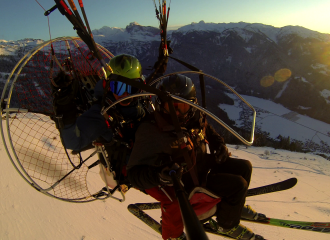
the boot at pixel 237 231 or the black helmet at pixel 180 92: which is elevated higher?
the black helmet at pixel 180 92

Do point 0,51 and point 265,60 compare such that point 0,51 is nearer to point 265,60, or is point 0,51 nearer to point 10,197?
point 10,197

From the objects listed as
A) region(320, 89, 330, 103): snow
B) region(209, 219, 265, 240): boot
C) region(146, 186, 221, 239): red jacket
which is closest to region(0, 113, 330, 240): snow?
region(209, 219, 265, 240): boot

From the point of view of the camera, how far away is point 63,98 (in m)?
2.02

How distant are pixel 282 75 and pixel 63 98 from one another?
78.6 metres

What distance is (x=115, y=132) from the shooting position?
2.47 metres

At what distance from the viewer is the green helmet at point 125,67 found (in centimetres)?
288

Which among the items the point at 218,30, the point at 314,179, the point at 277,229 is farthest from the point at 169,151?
the point at 218,30

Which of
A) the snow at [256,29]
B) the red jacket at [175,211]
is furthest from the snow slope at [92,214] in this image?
the snow at [256,29]

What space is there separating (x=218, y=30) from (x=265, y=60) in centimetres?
2819

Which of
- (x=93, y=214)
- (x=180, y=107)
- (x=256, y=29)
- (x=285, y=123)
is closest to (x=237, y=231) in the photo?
(x=180, y=107)

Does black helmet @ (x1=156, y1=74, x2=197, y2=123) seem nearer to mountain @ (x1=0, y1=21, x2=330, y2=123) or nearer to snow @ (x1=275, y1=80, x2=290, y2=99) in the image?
mountain @ (x1=0, y1=21, x2=330, y2=123)

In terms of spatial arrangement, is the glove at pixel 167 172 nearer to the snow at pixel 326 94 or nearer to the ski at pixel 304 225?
the ski at pixel 304 225

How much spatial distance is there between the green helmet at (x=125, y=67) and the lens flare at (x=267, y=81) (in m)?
72.7

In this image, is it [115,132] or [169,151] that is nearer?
[169,151]
